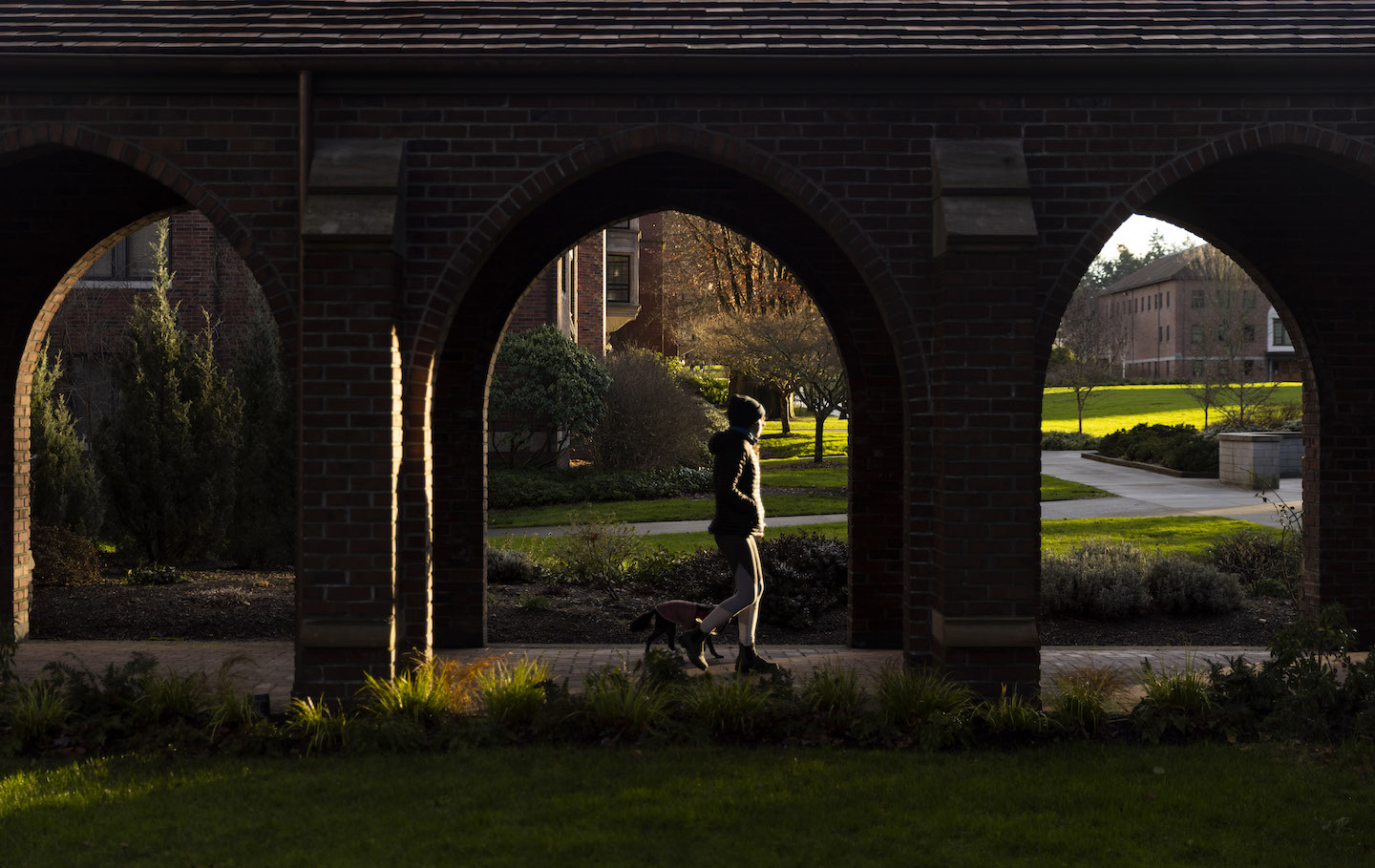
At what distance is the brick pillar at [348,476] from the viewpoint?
20.9ft

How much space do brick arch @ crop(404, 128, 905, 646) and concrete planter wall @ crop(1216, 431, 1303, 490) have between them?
16246 millimetres

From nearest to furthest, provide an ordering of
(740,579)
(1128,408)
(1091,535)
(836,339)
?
(740,579) < (836,339) < (1091,535) < (1128,408)

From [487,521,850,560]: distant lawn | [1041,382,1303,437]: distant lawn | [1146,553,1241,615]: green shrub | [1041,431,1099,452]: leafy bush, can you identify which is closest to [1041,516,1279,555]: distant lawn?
[487,521,850,560]: distant lawn

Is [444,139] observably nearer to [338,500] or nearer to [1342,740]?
[338,500]

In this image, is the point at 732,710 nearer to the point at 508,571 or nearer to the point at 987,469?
the point at 987,469

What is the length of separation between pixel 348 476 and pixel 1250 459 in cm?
2144

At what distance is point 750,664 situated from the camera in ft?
23.9

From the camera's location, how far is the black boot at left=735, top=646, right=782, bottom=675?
7.17 metres

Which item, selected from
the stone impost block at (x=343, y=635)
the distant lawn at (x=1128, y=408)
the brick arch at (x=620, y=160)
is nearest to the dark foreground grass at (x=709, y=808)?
the stone impost block at (x=343, y=635)

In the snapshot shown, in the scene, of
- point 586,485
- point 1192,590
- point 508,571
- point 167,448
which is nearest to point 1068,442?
point 586,485

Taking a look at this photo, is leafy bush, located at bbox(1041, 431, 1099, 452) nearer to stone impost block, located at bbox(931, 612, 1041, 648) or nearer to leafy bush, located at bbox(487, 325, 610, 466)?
leafy bush, located at bbox(487, 325, 610, 466)

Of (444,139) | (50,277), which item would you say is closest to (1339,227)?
(444,139)

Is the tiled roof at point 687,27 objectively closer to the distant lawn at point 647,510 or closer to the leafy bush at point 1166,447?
the distant lawn at point 647,510

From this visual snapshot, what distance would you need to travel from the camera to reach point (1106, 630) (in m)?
9.43
